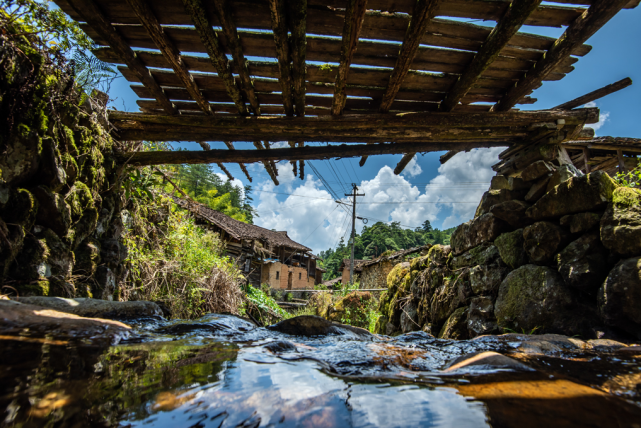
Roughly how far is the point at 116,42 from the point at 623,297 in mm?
5206

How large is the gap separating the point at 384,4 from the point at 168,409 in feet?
9.76

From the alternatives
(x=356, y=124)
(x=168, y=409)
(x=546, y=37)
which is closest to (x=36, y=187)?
(x=168, y=409)

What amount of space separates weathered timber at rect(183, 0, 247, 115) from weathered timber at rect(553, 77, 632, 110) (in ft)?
14.0

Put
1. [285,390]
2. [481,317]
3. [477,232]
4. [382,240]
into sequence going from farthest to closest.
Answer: [382,240]
[477,232]
[481,317]
[285,390]

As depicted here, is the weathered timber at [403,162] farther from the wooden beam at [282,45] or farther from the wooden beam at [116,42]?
the wooden beam at [116,42]

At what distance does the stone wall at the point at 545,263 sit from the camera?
8.94 feet

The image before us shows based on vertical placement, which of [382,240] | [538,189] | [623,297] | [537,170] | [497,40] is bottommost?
[623,297]

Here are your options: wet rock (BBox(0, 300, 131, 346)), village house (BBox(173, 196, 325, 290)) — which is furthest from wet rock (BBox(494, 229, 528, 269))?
village house (BBox(173, 196, 325, 290))

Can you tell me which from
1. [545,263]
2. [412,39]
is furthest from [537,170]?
[412,39]

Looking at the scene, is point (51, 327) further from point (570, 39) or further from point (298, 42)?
point (570, 39)

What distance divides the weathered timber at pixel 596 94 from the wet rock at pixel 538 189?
3.34 ft

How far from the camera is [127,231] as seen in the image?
490cm

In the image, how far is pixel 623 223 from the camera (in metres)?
2.79

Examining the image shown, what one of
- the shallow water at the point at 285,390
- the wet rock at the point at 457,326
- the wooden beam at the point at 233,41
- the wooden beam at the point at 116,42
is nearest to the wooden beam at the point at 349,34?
the wooden beam at the point at 233,41
